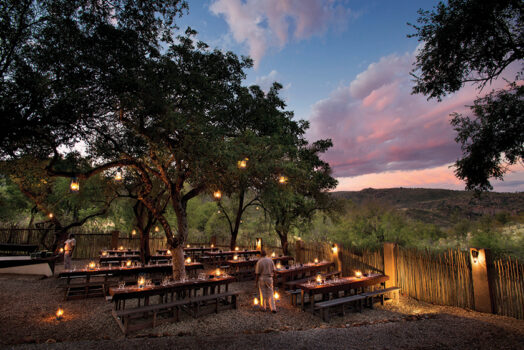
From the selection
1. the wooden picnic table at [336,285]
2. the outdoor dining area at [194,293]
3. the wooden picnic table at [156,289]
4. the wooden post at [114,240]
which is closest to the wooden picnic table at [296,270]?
the outdoor dining area at [194,293]

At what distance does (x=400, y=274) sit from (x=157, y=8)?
11.4 m

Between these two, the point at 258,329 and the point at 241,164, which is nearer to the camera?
the point at 258,329

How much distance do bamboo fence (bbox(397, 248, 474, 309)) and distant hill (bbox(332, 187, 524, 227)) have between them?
1098 cm

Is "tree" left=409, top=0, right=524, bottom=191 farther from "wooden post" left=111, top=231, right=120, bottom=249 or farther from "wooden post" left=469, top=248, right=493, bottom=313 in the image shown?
"wooden post" left=111, top=231, right=120, bottom=249

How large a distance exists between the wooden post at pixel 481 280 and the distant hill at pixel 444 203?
12835mm

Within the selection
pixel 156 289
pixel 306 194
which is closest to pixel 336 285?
pixel 156 289

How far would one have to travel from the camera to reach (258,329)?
6.21 metres

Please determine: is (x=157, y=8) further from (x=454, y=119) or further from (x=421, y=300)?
(x=421, y=300)

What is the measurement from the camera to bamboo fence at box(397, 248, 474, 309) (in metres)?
7.41

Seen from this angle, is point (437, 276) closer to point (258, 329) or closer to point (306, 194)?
point (258, 329)

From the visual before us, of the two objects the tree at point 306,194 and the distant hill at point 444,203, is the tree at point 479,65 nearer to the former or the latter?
the tree at point 306,194

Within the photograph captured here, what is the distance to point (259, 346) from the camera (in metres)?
4.45

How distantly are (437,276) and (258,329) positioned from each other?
229 inches

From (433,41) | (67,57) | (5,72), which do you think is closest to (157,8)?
(67,57)
